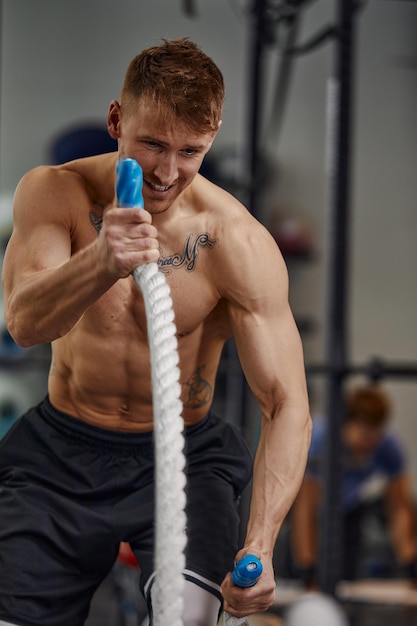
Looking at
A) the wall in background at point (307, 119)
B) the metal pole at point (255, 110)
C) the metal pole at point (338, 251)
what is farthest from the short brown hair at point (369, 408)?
the wall in background at point (307, 119)

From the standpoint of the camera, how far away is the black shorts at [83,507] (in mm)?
1266

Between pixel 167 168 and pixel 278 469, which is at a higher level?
pixel 167 168

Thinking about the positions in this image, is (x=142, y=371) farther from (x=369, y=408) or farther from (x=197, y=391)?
(x=369, y=408)

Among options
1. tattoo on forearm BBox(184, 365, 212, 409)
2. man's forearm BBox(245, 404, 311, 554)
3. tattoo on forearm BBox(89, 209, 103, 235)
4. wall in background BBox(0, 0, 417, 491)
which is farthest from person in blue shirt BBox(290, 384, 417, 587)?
tattoo on forearm BBox(89, 209, 103, 235)

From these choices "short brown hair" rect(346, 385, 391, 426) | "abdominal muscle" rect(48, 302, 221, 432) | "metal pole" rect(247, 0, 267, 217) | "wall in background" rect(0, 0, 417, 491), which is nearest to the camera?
"abdominal muscle" rect(48, 302, 221, 432)

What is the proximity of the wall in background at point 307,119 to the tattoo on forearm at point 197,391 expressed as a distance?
326cm

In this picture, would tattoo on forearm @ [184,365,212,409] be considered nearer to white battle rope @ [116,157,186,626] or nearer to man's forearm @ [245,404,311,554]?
man's forearm @ [245,404,311,554]

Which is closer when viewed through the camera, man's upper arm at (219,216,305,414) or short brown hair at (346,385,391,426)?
man's upper arm at (219,216,305,414)

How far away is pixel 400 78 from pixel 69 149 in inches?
71.9

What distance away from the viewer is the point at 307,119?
190 inches

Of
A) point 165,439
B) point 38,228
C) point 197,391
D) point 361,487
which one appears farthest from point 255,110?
point 165,439

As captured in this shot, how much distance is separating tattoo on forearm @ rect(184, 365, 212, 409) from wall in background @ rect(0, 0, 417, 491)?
326 centimetres

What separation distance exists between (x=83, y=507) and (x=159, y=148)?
524 mm

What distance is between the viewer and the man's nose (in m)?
1.08
